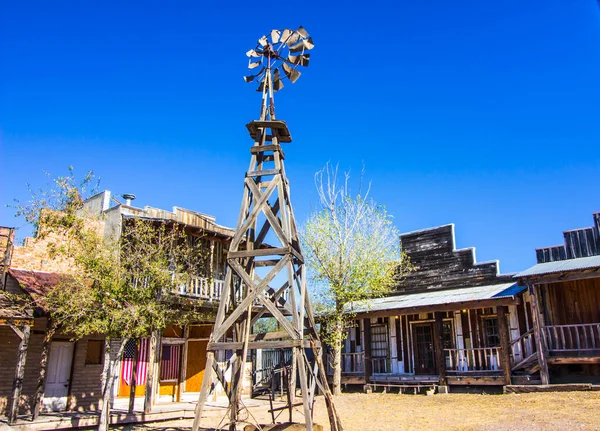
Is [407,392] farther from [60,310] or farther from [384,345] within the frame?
[60,310]

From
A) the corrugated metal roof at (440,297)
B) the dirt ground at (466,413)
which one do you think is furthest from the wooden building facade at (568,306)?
the dirt ground at (466,413)

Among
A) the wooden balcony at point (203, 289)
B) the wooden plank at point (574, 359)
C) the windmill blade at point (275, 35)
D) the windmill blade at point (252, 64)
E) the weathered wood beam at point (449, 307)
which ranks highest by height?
the windmill blade at point (275, 35)

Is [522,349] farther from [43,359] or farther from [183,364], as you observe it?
[43,359]

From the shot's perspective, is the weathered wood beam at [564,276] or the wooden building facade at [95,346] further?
the weathered wood beam at [564,276]

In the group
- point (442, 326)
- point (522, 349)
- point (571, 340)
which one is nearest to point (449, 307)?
point (442, 326)

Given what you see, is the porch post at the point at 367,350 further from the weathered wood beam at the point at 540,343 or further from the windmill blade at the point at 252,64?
the windmill blade at the point at 252,64

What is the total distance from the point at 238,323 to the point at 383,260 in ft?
38.4

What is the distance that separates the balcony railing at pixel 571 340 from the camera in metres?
16.2

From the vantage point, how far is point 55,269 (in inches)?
688

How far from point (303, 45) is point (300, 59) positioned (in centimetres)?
30

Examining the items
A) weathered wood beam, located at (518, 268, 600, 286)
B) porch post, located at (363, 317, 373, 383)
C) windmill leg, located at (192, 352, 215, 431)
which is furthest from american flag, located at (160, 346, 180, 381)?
weathered wood beam, located at (518, 268, 600, 286)

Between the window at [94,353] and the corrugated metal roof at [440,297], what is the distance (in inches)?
379

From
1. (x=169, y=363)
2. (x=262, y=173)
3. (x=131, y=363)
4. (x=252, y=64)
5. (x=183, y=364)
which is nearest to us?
(x=262, y=173)

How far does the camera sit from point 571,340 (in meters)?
16.6
